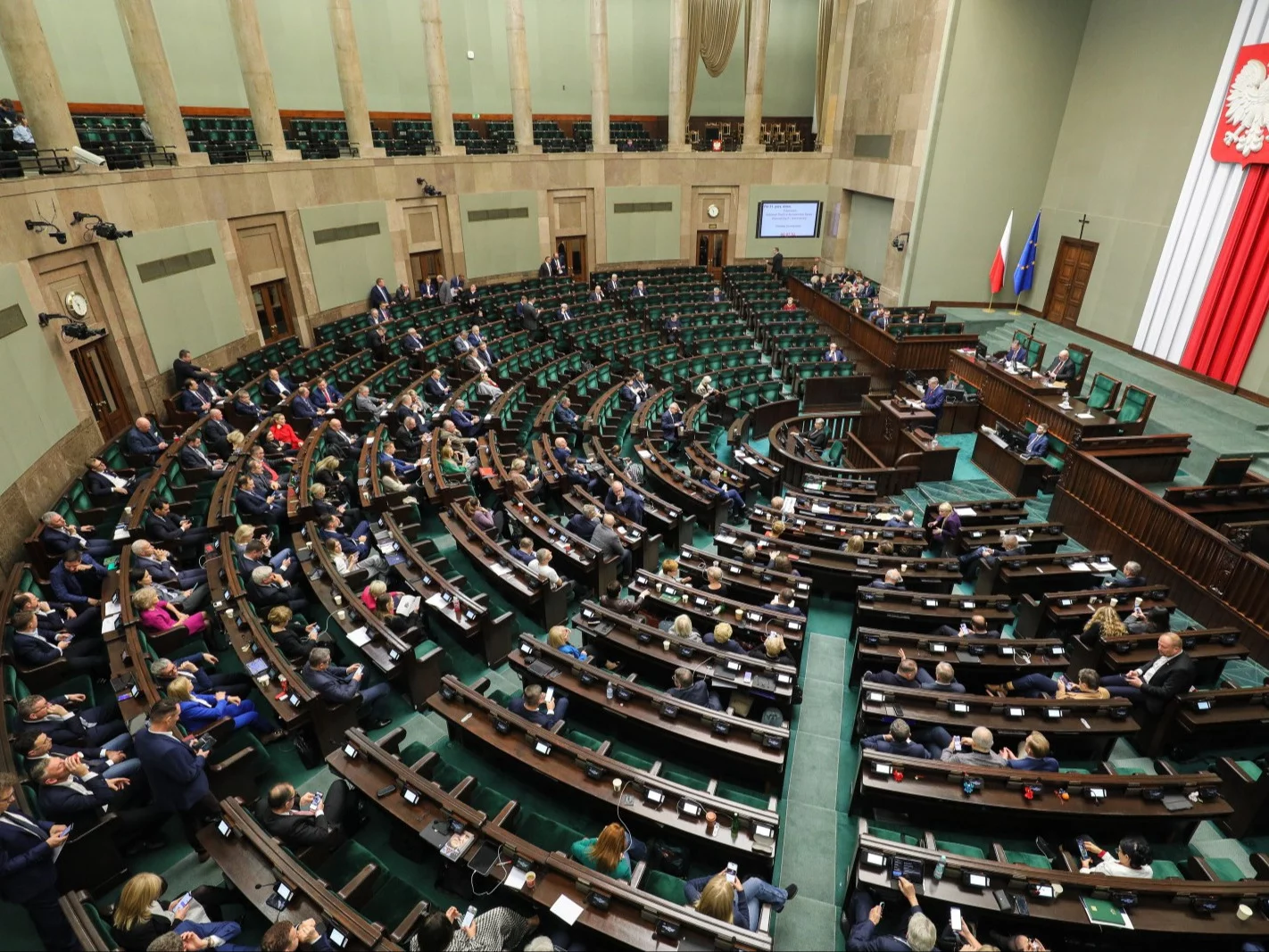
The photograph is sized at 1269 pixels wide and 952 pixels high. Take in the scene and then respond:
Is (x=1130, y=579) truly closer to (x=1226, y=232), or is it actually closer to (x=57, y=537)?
(x=1226, y=232)

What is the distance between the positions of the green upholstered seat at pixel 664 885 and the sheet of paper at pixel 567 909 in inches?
28.3

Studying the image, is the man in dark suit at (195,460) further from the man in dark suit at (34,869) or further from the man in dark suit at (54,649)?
the man in dark suit at (34,869)

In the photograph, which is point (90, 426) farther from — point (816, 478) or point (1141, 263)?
point (1141, 263)

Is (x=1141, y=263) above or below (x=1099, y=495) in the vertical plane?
above

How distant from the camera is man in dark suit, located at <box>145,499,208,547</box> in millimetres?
7043

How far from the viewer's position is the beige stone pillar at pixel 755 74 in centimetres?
1909

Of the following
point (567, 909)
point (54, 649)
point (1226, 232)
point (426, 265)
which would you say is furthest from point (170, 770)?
point (1226, 232)

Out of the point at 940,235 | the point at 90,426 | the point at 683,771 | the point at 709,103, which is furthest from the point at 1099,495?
the point at 709,103

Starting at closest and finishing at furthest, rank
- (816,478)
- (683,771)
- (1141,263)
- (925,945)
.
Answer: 1. (925,945)
2. (683,771)
3. (816,478)
4. (1141,263)

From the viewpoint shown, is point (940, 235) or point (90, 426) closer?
point (90, 426)

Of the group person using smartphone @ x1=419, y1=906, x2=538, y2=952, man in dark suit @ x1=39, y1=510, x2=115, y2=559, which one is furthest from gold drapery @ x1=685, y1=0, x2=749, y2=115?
person using smartphone @ x1=419, y1=906, x2=538, y2=952

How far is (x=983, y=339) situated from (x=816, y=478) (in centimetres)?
851

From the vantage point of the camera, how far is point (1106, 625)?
6.12 metres

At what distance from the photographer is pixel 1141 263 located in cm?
1366
